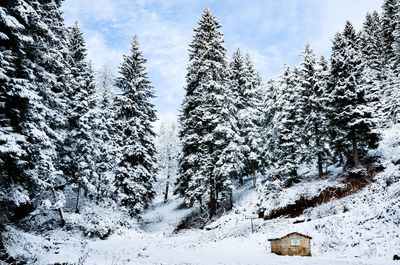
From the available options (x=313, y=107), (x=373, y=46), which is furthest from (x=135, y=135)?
(x=373, y=46)

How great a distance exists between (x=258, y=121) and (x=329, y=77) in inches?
392

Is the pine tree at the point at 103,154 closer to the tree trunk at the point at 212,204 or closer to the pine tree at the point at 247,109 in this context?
the tree trunk at the point at 212,204

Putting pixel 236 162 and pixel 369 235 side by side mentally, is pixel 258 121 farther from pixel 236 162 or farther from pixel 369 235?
pixel 369 235

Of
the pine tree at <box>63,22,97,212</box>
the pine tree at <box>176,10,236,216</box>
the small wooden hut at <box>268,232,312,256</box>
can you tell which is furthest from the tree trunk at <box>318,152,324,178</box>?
the pine tree at <box>63,22,97,212</box>

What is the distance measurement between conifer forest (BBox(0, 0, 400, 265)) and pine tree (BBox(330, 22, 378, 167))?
0.10 m

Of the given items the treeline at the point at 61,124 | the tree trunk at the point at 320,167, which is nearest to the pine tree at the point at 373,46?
the tree trunk at the point at 320,167

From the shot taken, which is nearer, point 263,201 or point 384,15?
point 263,201

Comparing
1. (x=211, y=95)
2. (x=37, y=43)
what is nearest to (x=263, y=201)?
(x=211, y=95)

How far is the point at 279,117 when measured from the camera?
34.6 metres

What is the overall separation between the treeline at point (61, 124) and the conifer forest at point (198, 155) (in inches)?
3.8

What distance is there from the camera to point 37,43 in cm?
1639

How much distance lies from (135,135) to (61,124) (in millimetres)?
12530

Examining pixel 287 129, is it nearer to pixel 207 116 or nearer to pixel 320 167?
pixel 320 167

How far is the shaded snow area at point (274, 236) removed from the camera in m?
13.9
